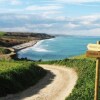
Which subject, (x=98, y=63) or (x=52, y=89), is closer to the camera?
(x=98, y=63)

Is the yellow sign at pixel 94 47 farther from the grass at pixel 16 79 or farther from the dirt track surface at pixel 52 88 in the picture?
the grass at pixel 16 79

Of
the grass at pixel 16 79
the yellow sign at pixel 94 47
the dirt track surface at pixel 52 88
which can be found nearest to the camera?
the yellow sign at pixel 94 47

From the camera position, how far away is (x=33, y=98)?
31.7 m

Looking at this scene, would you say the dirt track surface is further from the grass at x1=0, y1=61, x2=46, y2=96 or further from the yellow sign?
the yellow sign

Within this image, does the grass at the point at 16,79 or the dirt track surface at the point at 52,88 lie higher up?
the grass at the point at 16,79

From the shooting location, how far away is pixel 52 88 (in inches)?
1454

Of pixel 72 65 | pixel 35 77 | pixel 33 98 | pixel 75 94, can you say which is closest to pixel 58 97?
pixel 33 98

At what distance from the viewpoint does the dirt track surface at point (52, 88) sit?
32250mm

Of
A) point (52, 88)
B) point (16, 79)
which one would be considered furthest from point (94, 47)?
point (16, 79)

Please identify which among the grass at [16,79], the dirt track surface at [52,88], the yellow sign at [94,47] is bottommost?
the dirt track surface at [52,88]

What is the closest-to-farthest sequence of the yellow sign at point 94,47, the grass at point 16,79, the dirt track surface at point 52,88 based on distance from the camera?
the yellow sign at point 94,47, the dirt track surface at point 52,88, the grass at point 16,79

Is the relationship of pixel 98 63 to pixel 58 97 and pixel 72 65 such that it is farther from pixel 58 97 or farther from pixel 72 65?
pixel 72 65

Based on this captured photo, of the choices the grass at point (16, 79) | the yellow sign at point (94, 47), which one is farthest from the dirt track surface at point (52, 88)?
the yellow sign at point (94, 47)

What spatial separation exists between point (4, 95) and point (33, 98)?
230 centimetres
